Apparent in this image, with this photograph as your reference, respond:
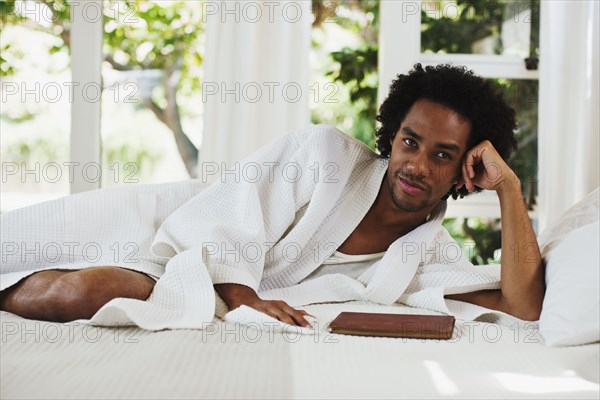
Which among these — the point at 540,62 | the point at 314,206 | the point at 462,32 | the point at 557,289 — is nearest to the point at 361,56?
the point at 462,32

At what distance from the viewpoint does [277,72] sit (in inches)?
119

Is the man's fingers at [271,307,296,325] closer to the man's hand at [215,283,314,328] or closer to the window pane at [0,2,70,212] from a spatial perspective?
the man's hand at [215,283,314,328]

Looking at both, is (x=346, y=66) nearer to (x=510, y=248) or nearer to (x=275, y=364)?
(x=510, y=248)

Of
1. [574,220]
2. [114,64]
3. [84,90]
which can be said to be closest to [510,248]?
[574,220]

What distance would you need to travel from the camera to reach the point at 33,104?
3.67m

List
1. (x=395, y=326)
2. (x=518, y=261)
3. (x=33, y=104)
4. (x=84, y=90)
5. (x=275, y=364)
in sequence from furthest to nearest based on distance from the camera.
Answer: (x=33, y=104), (x=84, y=90), (x=518, y=261), (x=395, y=326), (x=275, y=364)

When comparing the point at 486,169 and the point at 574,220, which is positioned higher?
the point at 486,169

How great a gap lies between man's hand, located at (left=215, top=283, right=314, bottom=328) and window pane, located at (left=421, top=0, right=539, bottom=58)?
1.75 meters

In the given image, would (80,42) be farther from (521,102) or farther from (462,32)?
(521,102)

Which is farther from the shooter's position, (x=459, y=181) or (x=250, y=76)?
(x=250, y=76)

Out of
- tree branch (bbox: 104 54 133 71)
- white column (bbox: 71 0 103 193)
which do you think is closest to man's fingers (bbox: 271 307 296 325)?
white column (bbox: 71 0 103 193)

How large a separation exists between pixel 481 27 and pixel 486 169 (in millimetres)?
1438

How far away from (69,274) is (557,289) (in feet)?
3.30

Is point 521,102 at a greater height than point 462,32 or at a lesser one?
lesser
